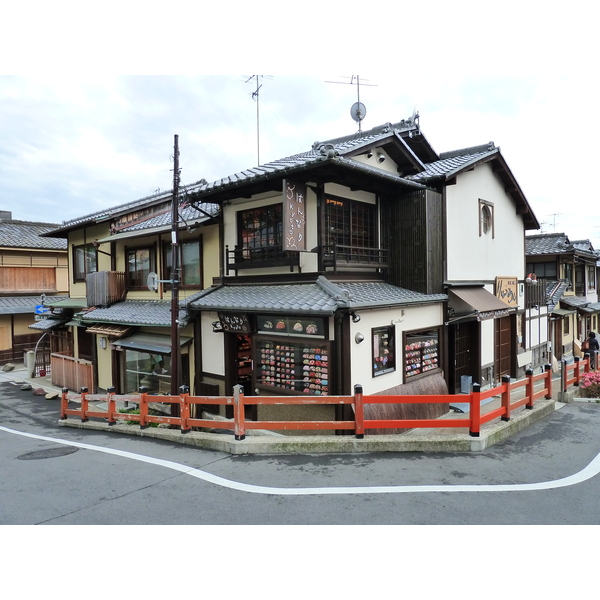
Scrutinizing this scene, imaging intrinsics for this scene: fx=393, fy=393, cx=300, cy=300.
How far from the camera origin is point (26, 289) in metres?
27.1

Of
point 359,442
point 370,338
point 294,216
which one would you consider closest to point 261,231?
point 294,216

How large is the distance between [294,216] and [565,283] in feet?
66.6

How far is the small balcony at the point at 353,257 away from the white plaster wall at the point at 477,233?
8.14ft

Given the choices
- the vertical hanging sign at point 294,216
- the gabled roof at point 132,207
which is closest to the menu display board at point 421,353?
the vertical hanging sign at point 294,216

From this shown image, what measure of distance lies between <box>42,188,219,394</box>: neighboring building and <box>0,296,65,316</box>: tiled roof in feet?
25.5

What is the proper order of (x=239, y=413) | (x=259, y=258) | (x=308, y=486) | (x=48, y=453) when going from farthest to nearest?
(x=259, y=258) → (x=48, y=453) → (x=239, y=413) → (x=308, y=486)

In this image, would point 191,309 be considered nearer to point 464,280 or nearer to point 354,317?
point 354,317

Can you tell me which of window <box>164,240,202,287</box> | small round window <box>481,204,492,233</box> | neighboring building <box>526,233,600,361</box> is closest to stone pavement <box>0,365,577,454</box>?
window <box>164,240,202,287</box>

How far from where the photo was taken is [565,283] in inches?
894

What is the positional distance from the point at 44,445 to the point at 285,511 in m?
7.94

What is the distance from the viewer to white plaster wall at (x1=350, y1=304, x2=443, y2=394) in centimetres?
951

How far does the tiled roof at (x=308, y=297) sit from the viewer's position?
888cm

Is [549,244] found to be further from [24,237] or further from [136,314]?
[24,237]

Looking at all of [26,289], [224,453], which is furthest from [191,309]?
[26,289]
